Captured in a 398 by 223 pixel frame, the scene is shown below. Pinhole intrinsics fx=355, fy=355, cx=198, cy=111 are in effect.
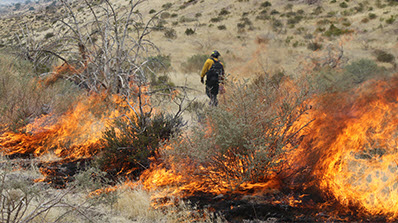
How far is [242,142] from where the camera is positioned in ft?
16.2

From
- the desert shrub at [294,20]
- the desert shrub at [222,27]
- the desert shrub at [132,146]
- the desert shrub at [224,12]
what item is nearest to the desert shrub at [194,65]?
the desert shrub at [132,146]

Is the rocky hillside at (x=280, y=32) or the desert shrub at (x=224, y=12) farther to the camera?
the desert shrub at (x=224, y=12)

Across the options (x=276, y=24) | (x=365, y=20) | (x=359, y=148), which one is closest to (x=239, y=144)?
(x=359, y=148)

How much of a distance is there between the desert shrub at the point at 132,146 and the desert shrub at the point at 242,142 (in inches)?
42.7

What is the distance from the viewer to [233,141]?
4.86 meters

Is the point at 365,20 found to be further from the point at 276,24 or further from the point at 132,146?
the point at 132,146

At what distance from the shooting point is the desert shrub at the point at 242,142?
4824mm

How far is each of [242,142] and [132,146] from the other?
2.33m

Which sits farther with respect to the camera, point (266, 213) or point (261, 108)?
point (261, 108)

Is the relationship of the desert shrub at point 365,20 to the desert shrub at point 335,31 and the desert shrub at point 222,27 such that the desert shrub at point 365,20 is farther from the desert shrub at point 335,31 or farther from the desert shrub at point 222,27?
the desert shrub at point 222,27

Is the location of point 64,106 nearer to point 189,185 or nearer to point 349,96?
point 189,185

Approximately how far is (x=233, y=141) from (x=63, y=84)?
20.6 ft

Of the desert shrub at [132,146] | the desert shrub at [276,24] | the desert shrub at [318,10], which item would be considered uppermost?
the desert shrub at [132,146]

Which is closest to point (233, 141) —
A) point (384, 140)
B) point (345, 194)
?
point (345, 194)
